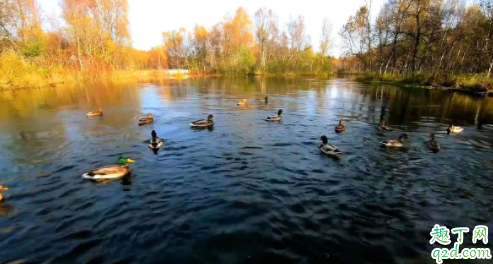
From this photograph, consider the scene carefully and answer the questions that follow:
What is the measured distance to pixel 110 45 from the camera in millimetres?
54031

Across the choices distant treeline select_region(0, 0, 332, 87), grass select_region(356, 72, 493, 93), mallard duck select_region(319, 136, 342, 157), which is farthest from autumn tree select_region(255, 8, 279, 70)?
mallard duck select_region(319, 136, 342, 157)

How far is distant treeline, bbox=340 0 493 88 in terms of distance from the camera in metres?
36.0

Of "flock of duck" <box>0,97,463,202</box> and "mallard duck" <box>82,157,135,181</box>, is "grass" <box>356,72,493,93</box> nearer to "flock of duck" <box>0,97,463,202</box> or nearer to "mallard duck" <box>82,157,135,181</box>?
"flock of duck" <box>0,97,463,202</box>

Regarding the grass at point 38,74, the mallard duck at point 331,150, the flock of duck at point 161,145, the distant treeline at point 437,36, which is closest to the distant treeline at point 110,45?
the grass at point 38,74

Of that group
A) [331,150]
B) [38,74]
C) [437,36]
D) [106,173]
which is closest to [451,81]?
[437,36]

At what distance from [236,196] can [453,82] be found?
38.9 metres

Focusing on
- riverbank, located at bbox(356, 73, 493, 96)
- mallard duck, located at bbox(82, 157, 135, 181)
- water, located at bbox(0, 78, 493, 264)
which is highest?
riverbank, located at bbox(356, 73, 493, 96)

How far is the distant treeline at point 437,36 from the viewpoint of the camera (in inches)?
1417

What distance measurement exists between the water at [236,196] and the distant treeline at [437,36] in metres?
31.1

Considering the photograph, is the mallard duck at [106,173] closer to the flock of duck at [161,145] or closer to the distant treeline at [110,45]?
the flock of duck at [161,145]

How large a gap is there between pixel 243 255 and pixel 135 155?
6897 millimetres

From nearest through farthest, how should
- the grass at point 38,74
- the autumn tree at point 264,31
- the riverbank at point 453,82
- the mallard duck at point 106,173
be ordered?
1. the mallard duck at point 106,173
2. the riverbank at point 453,82
3. the grass at point 38,74
4. the autumn tree at point 264,31

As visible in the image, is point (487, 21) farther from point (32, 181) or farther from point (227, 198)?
point (32, 181)

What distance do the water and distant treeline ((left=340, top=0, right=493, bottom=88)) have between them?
3107cm
